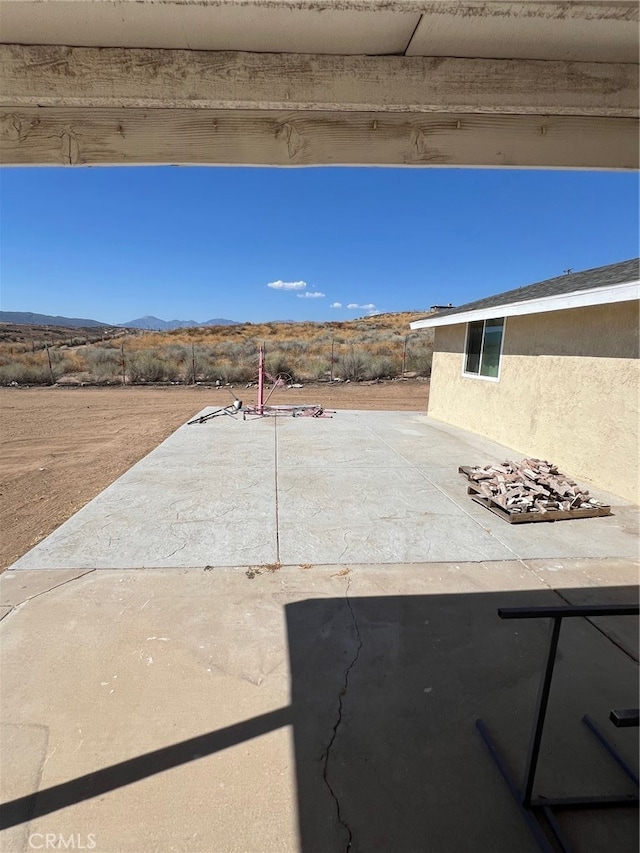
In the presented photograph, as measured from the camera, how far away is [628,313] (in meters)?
5.14

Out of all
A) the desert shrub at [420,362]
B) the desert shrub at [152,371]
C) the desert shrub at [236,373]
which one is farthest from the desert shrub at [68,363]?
the desert shrub at [420,362]

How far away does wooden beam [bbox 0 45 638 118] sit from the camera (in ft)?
5.19

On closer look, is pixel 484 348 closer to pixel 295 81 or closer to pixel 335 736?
pixel 295 81

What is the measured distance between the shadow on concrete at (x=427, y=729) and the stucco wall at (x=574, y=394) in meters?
3.19

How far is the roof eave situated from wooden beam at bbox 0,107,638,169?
11.6 ft

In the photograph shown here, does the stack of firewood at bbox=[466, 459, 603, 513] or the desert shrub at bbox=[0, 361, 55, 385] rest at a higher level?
the desert shrub at bbox=[0, 361, 55, 385]

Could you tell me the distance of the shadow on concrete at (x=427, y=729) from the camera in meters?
1.55

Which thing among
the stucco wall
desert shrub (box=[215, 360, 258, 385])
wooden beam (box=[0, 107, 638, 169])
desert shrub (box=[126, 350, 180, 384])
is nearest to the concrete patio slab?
the stucco wall

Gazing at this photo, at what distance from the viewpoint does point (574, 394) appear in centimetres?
596

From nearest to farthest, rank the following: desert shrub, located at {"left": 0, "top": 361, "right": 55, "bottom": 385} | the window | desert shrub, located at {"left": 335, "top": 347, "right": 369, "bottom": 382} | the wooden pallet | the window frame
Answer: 1. the wooden pallet
2. the window frame
3. the window
4. desert shrub, located at {"left": 0, "top": 361, "right": 55, "bottom": 385}
5. desert shrub, located at {"left": 335, "top": 347, "right": 369, "bottom": 382}

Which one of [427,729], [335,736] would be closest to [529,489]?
[427,729]

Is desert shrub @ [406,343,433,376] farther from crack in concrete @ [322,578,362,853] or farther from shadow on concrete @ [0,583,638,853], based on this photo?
crack in concrete @ [322,578,362,853]

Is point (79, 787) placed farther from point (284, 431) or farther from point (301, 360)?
point (301, 360)

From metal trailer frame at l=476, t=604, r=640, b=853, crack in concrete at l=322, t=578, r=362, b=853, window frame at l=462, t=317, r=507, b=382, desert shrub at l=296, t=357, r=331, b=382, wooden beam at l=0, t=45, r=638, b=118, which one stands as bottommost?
crack in concrete at l=322, t=578, r=362, b=853
